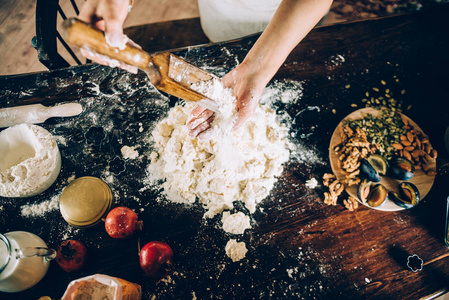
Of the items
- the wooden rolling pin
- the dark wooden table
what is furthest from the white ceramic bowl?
the wooden rolling pin

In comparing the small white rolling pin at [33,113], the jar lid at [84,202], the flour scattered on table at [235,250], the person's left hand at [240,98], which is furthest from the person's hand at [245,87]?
the small white rolling pin at [33,113]

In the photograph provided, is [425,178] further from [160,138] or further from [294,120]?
[160,138]

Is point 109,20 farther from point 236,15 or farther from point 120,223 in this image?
point 236,15

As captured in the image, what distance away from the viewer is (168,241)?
1193 mm

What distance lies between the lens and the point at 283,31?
119 cm

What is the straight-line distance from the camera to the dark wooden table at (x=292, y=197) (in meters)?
1.14

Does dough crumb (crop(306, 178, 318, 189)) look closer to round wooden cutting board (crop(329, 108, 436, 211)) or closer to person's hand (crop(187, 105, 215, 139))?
round wooden cutting board (crop(329, 108, 436, 211))

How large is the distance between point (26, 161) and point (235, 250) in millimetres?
1075

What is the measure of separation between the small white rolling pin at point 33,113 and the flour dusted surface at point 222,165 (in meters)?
0.55

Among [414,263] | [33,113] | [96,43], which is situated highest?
[96,43]

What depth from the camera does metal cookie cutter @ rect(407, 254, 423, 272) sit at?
1.14 m

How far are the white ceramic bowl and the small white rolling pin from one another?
0.15 metres

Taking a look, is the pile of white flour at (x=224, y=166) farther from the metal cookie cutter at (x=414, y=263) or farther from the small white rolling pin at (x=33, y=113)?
the metal cookie cutter at (x=414, y=263)

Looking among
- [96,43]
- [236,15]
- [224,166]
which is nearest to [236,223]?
[224,166]
